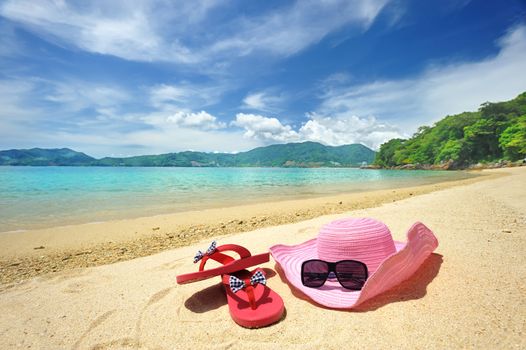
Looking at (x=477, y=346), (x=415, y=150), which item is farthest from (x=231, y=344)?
(x=415, y=150)

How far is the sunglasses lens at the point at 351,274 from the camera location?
7.63 feet

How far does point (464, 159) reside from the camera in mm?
58156

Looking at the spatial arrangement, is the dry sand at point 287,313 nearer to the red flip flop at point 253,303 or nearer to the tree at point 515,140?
the red flip flop at point 253,303

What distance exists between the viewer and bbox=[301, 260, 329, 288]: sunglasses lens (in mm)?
2479

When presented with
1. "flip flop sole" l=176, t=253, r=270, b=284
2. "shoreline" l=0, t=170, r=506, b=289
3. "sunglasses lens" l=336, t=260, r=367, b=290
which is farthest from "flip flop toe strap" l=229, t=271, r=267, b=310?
"shoreline" l=0, t=170, r=506, b=289

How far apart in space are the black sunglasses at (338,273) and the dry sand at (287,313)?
0.70 ft

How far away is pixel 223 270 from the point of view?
2564 mm

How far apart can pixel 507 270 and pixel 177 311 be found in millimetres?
3441

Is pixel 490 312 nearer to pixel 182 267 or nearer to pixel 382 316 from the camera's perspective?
pixel 382 316


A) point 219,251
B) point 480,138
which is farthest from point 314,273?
point 480,138

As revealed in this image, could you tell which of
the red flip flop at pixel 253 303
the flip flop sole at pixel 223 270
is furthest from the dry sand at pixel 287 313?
the flip flop sole at pixel 223 270

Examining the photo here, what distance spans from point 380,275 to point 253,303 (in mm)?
1115

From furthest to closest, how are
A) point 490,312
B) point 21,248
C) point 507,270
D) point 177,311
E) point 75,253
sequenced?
point 21,248, point 75,253, point 507,270, point 177,311, point 490,312

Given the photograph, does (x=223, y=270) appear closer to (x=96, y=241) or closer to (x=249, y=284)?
(x=249, y=284)
